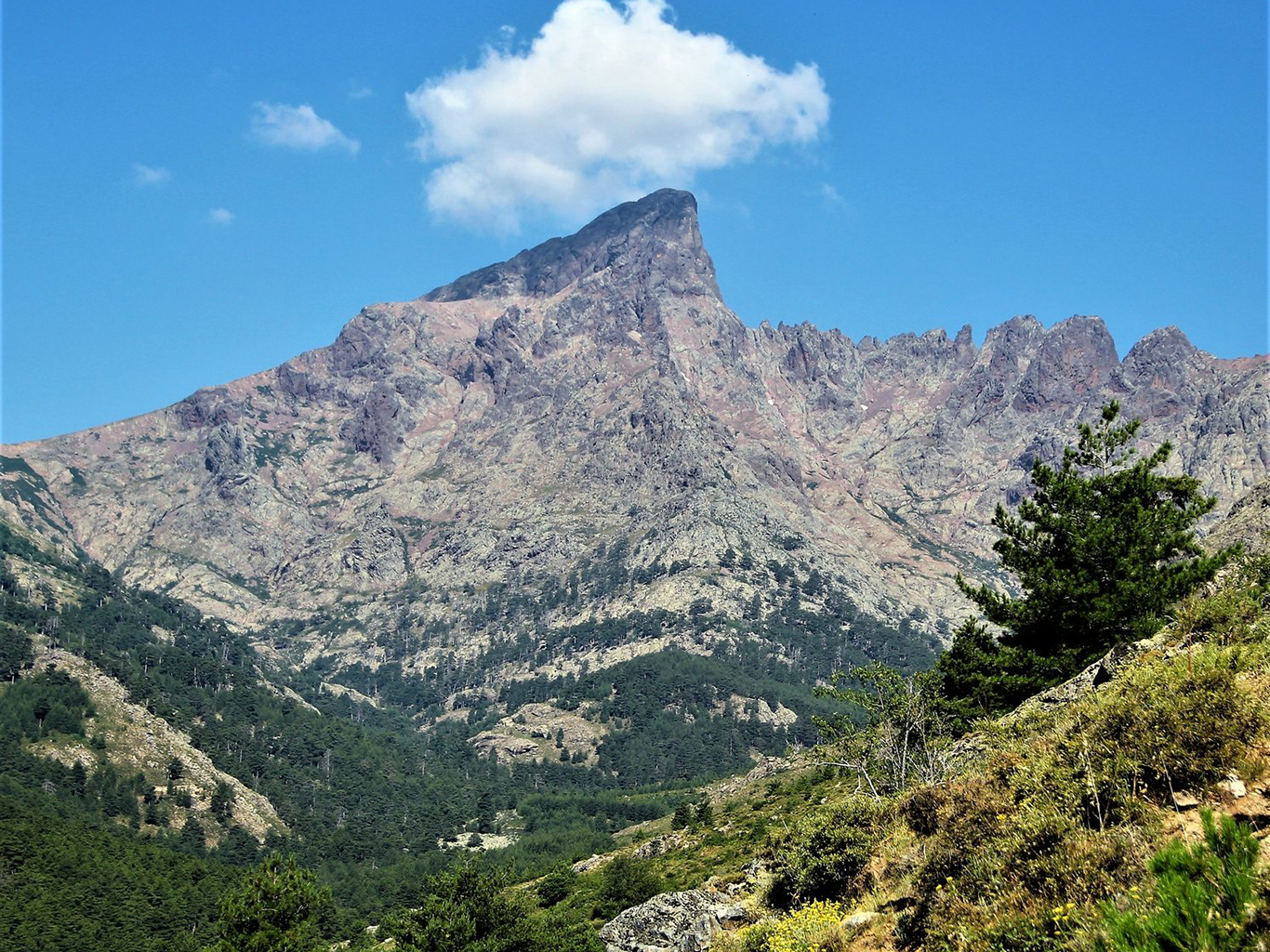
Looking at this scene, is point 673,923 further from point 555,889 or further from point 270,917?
point 555,889

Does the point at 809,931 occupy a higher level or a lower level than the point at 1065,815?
lower

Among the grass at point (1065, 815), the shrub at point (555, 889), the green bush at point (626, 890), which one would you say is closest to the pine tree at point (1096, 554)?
the grass at point (1065, 815)

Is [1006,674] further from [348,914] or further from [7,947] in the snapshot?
[348,914]

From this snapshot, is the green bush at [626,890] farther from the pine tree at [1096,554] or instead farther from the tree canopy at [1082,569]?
the pine tree at [1096,554]

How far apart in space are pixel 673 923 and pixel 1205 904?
22.4 metres

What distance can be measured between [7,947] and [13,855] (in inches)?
1403

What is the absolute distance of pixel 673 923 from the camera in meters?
28.5

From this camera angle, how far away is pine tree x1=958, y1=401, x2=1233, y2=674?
3778 centimetres

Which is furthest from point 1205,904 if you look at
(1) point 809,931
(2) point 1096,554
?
(2) point 1096,554

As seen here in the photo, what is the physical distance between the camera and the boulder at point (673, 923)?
25984 millimetres

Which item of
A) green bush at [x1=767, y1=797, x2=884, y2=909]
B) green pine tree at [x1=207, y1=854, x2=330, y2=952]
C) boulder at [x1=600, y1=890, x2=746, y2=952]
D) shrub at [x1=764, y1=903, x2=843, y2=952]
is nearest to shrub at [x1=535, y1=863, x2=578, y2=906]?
green pine tree at [x1=207, y1=854, x2=330, y2=952]

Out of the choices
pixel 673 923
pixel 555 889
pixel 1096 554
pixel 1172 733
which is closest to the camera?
pixel 1172 733

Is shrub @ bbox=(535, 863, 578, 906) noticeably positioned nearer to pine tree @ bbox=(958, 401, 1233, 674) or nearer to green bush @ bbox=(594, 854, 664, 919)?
green bush @ bbox=(594, 854, 664, 919)

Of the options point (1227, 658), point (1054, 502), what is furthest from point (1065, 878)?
point (1054, 502)
